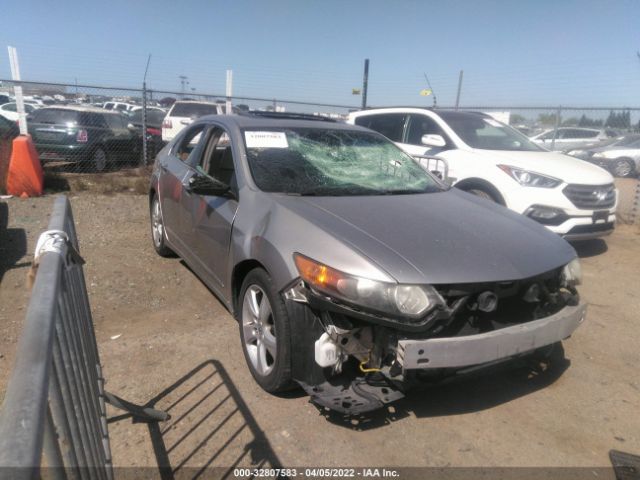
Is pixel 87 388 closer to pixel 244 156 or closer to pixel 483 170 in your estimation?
pixel 244 156

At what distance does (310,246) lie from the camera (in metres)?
2.54

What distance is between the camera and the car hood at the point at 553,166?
573 cm

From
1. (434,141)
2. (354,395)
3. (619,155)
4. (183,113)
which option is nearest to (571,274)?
(354,395)

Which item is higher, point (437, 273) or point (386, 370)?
point (437, 273)

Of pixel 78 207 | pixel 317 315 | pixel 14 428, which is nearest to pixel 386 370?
pixel 317 315

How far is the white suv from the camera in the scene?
5.62 m

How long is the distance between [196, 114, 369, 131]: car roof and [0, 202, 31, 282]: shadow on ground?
2.43m

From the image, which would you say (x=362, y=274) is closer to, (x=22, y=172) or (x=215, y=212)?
(x=215, y=212)

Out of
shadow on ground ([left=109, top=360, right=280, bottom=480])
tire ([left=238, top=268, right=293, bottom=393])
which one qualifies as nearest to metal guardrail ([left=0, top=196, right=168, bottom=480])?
shadow on ground ([left=109, top=360, right=280, bottom=480])

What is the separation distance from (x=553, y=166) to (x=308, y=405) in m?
4.65

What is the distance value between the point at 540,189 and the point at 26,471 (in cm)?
584

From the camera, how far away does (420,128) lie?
7012 mm

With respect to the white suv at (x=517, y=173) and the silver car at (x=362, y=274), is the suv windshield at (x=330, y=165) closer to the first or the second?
the silver car at (x=362, y=274)

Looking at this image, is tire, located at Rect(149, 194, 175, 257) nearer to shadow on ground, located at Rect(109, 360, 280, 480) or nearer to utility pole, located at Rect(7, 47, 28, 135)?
shadow on ground, located at Rect(109, 360, 280, 480)
